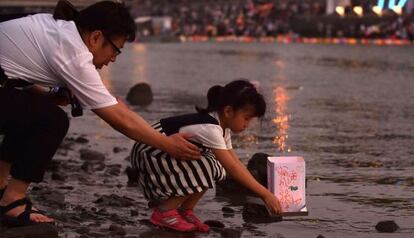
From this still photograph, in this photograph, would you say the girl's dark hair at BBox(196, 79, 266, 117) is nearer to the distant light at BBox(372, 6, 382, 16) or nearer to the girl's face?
the girl's face

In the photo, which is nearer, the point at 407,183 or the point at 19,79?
the point at 19,79

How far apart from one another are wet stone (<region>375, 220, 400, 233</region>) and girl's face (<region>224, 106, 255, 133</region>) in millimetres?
1005

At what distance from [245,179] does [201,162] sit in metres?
0.27

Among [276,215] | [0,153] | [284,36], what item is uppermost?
[0,153]

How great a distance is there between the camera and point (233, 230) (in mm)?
6043

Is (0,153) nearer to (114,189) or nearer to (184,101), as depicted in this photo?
(114,189)

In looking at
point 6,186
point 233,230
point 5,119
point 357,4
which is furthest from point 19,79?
point 357,4

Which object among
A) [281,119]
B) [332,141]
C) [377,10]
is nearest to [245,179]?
[332,141]

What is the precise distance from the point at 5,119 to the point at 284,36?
87977mm

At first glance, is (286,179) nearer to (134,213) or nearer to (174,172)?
(174,172)

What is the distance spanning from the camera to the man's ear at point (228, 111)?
6.11 metres

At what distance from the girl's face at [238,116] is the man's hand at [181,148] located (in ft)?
1.25

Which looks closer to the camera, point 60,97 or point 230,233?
point 230,233

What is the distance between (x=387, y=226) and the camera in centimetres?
630
